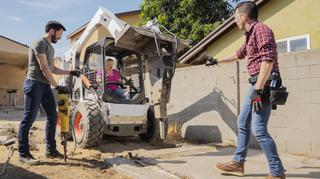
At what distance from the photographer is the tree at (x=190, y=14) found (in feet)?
61.2

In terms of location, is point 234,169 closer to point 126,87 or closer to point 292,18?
point 126,87

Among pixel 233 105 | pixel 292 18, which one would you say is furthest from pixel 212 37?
pixel 233 105

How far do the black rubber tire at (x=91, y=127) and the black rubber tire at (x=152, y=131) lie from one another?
3.80 ft

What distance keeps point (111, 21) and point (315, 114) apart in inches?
163

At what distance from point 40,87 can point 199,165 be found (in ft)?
8.11

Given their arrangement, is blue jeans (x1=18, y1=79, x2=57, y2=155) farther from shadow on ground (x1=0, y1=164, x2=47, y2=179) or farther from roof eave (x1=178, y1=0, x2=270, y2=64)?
roof eave (x1=178, y1=0, x2=270, y2=64)

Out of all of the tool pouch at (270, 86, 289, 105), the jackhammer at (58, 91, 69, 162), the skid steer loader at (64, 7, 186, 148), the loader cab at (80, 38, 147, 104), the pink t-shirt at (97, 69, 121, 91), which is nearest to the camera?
the tool pouch at (270, 86, 289, 105)

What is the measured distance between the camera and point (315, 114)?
6035 millimetres

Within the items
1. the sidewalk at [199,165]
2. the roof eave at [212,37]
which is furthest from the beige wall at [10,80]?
the sidewalk at [199,165]

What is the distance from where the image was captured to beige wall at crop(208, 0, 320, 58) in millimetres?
10484

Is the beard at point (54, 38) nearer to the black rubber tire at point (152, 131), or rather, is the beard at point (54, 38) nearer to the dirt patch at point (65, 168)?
the dirt patch at point (65, 168)

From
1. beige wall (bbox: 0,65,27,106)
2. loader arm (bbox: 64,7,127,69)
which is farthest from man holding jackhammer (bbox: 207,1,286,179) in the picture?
beige wall (bbox: 0,65,27,106)

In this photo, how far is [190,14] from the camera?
62.4 ft

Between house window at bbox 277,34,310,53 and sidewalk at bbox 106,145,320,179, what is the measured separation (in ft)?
16.4
